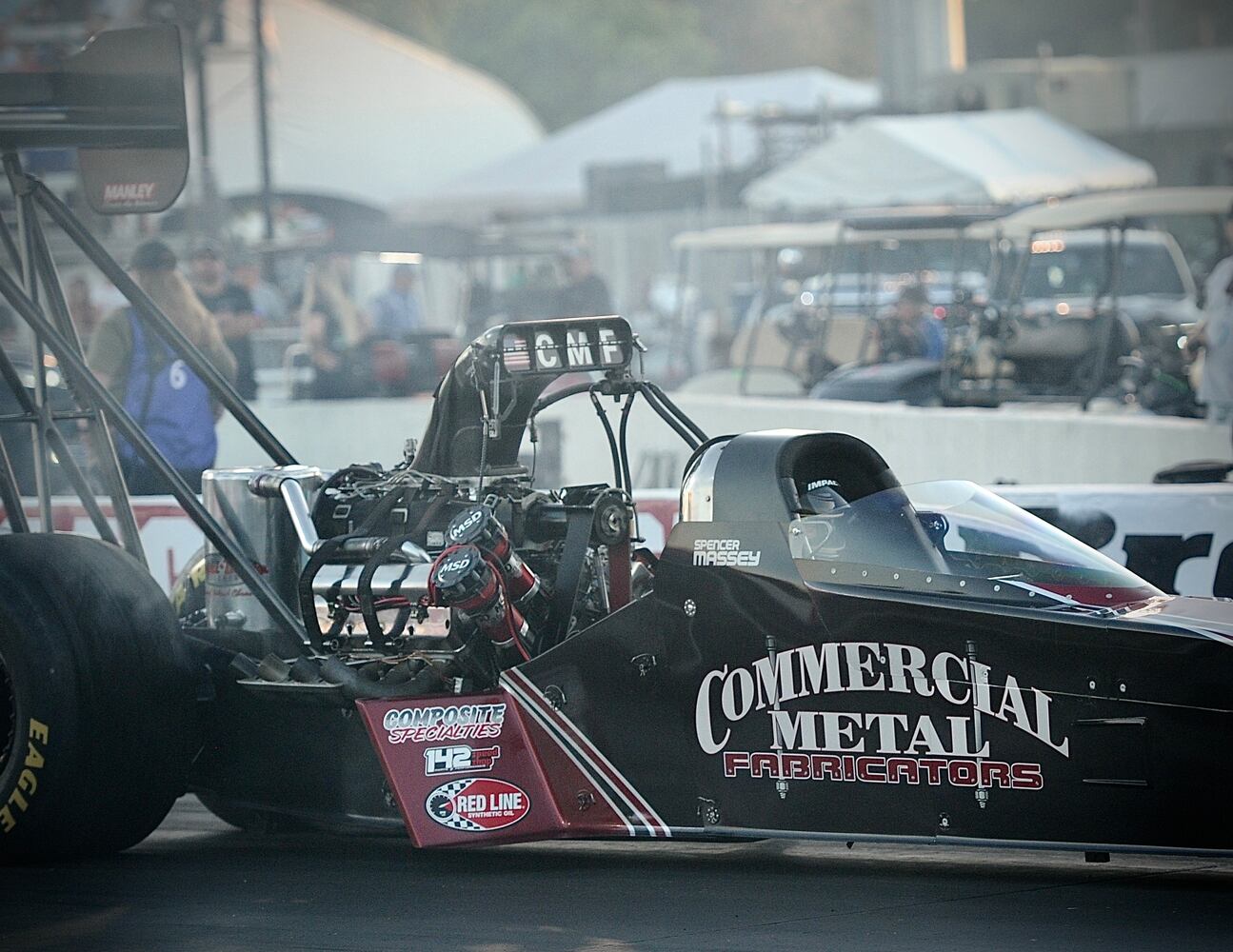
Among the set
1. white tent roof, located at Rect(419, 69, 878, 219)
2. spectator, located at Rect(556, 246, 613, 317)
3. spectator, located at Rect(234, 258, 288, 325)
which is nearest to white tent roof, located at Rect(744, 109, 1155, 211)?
spectator, located at Rect(556, 246, 613, 317)

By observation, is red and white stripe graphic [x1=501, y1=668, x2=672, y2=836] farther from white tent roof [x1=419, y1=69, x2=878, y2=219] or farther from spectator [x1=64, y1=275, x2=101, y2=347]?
white tent roof [x1=419, y1=69, x2=878, y2=219]

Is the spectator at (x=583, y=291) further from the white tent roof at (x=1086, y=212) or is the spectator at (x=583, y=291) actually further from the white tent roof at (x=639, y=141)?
the white tent roof at (x=639, y=141)

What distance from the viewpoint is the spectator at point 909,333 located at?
17344 mm

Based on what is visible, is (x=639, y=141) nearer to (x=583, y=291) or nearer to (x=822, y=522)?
(x=583, y=291)

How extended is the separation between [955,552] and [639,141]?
30397 mm

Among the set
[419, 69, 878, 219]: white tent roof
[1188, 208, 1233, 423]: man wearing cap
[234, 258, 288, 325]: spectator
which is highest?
[419, 69, 878, 219]: white tent roof

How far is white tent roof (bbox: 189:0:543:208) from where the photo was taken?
37.0 meters

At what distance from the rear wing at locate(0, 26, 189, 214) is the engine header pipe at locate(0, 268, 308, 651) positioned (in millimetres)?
650

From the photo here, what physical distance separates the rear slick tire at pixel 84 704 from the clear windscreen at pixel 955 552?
2.00m

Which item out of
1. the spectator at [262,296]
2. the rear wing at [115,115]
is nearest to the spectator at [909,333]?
the spectator at [262,296]

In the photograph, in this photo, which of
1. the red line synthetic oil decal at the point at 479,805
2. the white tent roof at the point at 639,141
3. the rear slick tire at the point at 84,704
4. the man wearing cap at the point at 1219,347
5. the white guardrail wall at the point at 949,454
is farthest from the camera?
the white tent roof at the point at 639,141

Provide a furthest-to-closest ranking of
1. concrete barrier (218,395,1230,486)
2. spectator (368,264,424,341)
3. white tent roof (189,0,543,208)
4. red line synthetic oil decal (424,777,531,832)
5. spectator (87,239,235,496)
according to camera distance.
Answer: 1. white tent roof (189,0,543,208)
2. spectator (368,264,424,341)
3. concrete barrier (218,395,1230,486)
4. spectator (87,239,235,496)
5. red line synthetic oil decal (424,777,531,832)

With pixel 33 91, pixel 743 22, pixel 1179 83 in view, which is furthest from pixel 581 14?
pixel 33 91

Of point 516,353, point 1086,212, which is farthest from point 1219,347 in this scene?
point 516,353
